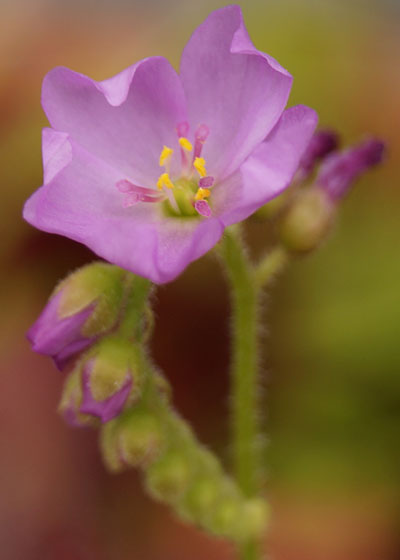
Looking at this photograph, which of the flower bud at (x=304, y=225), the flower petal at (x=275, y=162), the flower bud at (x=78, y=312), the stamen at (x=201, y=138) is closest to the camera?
the flower petal at (x=275, y=162)

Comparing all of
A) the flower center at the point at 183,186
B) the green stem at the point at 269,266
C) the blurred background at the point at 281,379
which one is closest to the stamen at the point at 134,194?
the flower center at the point at 183,186

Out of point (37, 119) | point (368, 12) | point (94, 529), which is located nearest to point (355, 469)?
point (94, 529)

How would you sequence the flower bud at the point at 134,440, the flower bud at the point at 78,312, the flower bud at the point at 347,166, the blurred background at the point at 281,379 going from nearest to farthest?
the flower bud at the point at 78,312 → the flower bud at the point at 134,440 → the flower bud at the point at 347,166 → the blurred background at the point at 281,379

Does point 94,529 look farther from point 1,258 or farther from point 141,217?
point 141,217

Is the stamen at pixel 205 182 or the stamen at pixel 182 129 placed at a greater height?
the stamen at pixel 182 129

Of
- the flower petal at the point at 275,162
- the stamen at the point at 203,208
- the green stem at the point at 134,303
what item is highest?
the flower petal at the point at 275,162

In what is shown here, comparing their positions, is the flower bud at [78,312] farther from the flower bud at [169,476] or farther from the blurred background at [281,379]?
the blurred background at [281,379]

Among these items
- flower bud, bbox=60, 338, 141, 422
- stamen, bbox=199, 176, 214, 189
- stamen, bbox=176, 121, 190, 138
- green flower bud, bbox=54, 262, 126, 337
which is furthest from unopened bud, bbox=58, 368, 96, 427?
stamen, bbox=176, 121, 190, 138
